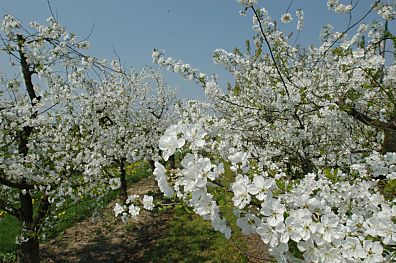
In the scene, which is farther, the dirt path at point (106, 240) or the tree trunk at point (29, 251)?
the dirt path at point (106, 240)

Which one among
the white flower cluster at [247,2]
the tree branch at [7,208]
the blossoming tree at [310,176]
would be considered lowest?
the blossoming tree at [310,176]

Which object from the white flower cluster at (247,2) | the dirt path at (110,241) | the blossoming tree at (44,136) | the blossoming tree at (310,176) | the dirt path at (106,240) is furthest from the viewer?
the dirt path at (106,240)

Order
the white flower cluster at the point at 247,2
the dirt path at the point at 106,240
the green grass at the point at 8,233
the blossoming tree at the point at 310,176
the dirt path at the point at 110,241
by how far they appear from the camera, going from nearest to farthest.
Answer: the blossoming tree at the point at 310,176
the white flower cluster at the point at 247,2
the dirt path at the point at 110,241
the dirt path at the point at 106,240
the green grass at the point at 8,233

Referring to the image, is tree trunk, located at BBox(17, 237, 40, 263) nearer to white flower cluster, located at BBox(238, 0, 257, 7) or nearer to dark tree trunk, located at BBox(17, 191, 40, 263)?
dark tree trunk, located at BBox(17, 191, 40, 263)

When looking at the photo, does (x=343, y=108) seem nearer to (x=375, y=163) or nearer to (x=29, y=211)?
(x=375, y=163)

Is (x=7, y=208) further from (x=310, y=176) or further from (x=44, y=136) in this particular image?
(x=310, y=176)

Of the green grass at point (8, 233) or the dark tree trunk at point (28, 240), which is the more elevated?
the green grass at point (8, 233)

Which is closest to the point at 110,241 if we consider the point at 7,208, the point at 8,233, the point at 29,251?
the point at 8,233

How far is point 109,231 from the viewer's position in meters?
9.91

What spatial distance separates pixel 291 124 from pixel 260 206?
13.0 ft

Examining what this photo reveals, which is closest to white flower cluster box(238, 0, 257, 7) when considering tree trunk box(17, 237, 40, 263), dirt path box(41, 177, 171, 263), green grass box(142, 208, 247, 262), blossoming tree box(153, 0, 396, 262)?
blossoming tree box(153, 0, 396, 262)

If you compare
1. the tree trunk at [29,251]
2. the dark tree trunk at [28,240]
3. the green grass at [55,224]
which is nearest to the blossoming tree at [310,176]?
the dark tree trunk at [28,240]

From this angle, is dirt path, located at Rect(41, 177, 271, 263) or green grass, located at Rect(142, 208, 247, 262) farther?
dirt path, located at Rect(41, 177, 271, 263)

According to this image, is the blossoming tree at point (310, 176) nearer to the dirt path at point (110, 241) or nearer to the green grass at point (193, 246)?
the green grass at point (193, 246)
